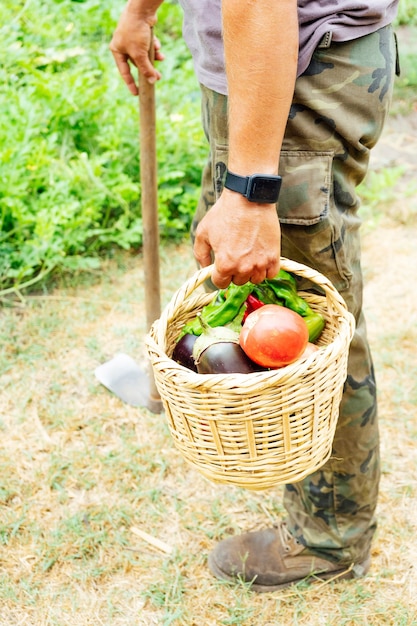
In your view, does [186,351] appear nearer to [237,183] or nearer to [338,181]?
[237,183]

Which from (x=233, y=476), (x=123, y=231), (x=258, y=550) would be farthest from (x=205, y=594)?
(x=123, y=231)

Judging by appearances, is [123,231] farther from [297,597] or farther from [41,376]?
[297,597]

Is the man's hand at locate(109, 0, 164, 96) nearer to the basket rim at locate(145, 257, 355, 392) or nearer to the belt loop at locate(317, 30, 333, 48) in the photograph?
the belt loop at locate(317, 30, 333, 48)

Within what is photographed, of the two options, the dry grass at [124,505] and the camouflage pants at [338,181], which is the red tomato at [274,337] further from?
the dry grass at [124,505]

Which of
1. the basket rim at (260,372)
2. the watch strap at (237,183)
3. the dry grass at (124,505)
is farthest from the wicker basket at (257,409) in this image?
the dry grass at (124,505)

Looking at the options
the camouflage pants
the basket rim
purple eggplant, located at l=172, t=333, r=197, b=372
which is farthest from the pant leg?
purple eggplant, located at l=172, t=333, r=197, b=372

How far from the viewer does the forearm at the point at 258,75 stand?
1211mm

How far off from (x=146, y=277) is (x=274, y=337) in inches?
47.0

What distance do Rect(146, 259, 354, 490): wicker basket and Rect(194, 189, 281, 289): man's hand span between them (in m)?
0.11

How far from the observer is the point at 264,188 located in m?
1.31

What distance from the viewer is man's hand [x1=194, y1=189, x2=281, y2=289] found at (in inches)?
52.7

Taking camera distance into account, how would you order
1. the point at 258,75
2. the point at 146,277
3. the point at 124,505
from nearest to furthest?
1. the point at 258,75
2. the point at 124,505
3. the point at 146,277

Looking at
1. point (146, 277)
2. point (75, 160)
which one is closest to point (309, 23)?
point (146, 277)

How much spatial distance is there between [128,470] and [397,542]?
93 cm
